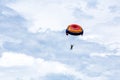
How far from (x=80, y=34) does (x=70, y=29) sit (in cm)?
410

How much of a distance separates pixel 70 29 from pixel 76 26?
11.8 feet

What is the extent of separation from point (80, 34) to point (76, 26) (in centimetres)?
441

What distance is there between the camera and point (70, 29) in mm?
73000

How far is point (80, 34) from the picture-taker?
238ft

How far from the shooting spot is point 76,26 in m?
75.4
